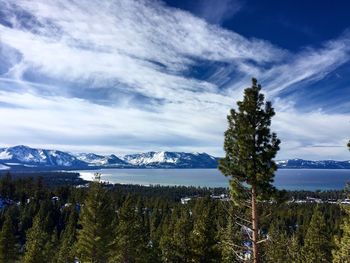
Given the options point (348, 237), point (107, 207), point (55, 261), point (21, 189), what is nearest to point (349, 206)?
point (348, 237)

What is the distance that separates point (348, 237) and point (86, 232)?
24113 mm

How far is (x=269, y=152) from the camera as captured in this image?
1888 centimetres

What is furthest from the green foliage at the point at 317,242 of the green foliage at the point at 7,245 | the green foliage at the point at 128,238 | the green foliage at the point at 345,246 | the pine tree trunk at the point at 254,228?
the green foliage at the point at 7,245

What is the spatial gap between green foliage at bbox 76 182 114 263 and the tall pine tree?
20839mm

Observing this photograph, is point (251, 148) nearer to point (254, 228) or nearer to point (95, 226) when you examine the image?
point (254, 228)

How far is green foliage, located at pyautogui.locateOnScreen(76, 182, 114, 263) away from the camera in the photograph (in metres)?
36.8

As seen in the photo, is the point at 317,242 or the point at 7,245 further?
the point at 7,245

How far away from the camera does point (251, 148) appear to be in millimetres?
18844

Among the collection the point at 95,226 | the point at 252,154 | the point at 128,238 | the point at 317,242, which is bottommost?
the point at 317,242

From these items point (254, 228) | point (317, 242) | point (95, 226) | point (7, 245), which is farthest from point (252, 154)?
point (7, 245)

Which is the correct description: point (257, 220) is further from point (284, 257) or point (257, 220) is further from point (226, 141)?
point (284, 257)

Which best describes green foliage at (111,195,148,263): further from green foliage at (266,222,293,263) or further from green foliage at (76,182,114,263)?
green foliage at (266,222,293,263)

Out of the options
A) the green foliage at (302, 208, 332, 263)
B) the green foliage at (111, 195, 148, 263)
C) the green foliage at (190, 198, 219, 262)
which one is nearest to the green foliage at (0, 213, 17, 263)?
the green foliage at (111, 195, 148, 263)

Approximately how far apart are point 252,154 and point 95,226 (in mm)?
22948
